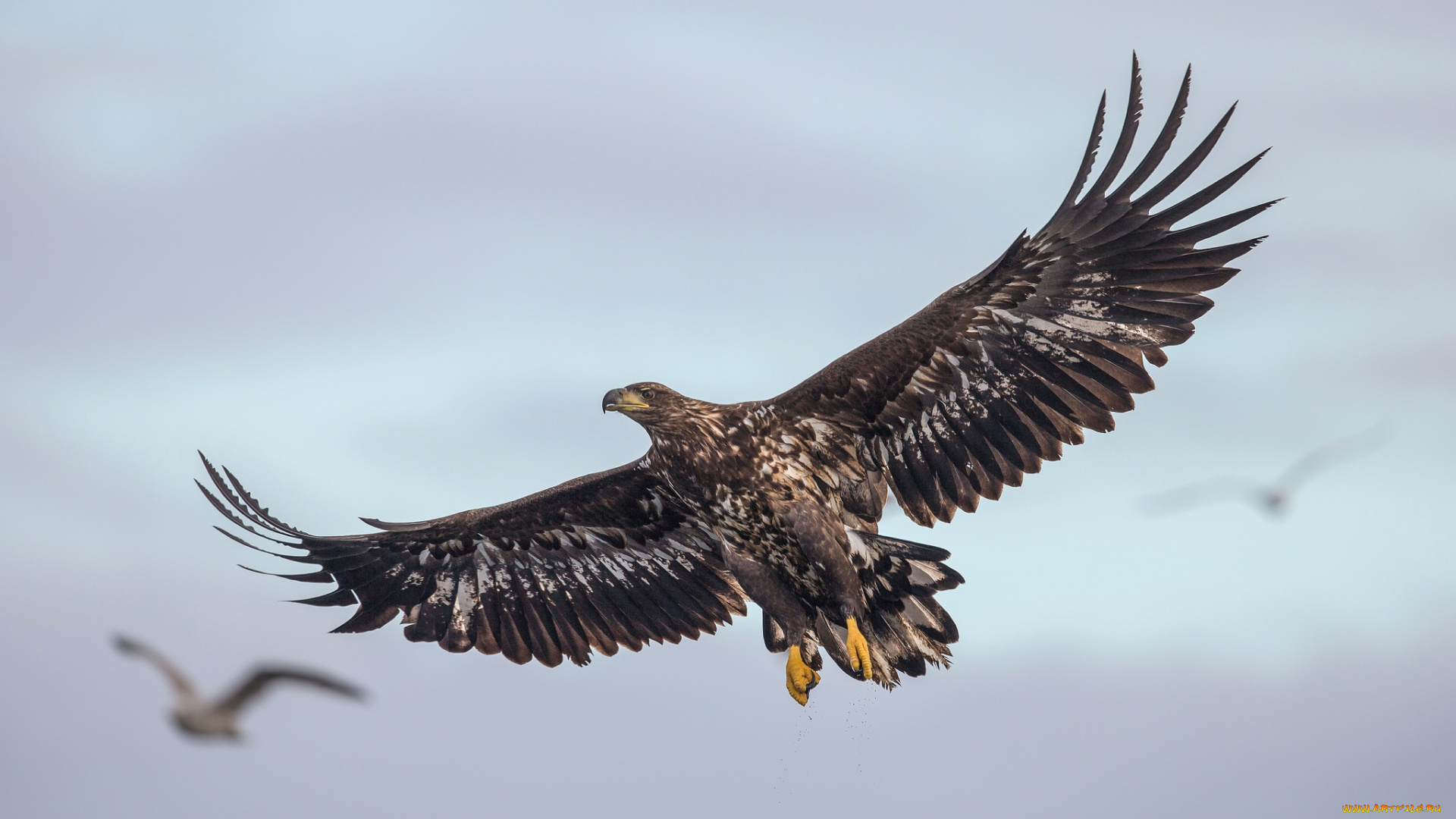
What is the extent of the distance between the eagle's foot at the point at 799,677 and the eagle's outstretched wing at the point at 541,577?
127 centimetres

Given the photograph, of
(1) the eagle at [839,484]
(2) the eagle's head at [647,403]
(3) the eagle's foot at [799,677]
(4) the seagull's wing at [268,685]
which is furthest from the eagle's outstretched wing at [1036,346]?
(4) the seagull's wing at [268,685]

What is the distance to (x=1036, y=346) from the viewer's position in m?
10.2

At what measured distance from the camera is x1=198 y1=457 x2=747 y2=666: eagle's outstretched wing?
12234mm

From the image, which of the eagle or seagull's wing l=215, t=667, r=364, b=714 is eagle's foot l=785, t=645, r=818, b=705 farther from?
seagull's wing l=215, t=667, r=364, b=714

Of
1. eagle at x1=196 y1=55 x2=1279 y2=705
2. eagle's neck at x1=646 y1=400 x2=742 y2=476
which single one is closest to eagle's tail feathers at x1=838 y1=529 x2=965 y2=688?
eagle at x1=196 y1=55 x2=1279 y2=705

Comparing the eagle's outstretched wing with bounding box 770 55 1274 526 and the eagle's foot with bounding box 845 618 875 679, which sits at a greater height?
the eagle's outstretched wing with bounding box 770 55 1274 526

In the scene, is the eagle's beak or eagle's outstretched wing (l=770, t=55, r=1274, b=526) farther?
the eagle's beak

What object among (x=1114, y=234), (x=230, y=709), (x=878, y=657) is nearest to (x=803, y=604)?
(x=878, y=657)

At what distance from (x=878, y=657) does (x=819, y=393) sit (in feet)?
6.56

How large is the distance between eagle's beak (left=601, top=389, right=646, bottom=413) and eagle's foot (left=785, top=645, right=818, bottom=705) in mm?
2113

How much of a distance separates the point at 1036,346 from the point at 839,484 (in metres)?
1.73

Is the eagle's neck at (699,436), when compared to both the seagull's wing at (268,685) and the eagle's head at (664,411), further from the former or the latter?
the seagull's wing at (268,685)

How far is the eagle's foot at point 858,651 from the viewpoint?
34.9 ft

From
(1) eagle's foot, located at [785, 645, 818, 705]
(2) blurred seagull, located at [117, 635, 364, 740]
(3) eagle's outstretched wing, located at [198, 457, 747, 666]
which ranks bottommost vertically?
(2) blurred seagull, located at [117, 635, 364, 740]
